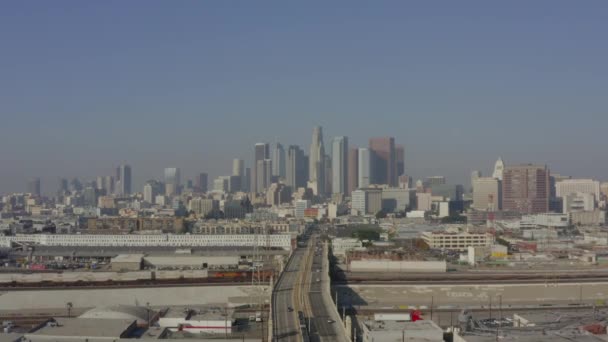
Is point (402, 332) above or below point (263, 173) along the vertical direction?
below

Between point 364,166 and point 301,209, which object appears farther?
point 364,166

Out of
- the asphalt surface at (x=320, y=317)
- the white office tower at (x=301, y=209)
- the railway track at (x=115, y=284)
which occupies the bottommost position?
the railway track at (x=115, y=284)

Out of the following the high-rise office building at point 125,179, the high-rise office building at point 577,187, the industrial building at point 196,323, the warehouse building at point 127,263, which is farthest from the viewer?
the high-rise office building at point 125,179

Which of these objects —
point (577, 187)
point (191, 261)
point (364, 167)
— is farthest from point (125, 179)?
point (191, 261)

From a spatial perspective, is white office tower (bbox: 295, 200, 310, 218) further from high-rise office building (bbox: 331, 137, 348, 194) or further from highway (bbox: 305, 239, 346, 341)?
highway (bbox: 305, 239, 346, 341)

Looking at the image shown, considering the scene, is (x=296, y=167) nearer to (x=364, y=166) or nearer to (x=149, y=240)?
(x=364, y=166)

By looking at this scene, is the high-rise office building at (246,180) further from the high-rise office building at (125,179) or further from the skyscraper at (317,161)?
the high-rise office building at (125,179)

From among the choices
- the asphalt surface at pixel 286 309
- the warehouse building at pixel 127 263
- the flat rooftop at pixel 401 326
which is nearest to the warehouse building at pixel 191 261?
the warehouse building at pixel 127 263
